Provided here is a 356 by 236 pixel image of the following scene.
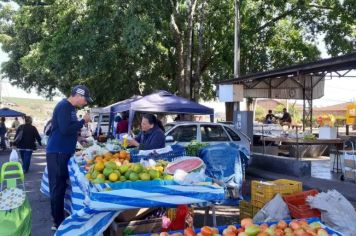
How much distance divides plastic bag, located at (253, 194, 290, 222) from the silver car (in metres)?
6.72

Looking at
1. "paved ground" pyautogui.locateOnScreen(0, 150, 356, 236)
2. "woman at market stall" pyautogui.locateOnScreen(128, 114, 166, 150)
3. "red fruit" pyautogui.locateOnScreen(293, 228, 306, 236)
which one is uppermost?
"woman at market stall" pyautogui.locateOnScreen(128, 114, 166, 150)

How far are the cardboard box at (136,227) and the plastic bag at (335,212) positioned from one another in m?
1.70

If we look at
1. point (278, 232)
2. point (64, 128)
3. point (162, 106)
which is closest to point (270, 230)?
point (278, 232)

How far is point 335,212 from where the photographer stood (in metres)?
4.59

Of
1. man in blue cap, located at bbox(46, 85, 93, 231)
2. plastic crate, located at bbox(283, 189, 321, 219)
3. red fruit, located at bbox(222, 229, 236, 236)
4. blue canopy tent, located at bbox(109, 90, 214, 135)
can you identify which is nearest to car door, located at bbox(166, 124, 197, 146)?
blue canopy tent, located at bbox(109, 90, 214, 135)

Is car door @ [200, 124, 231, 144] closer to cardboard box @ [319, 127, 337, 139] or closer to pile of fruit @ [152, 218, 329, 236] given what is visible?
cardboard box @ [319, 127, 337, 139]

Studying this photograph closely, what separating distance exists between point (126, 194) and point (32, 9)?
17485mm

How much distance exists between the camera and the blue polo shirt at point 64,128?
5.64 meters

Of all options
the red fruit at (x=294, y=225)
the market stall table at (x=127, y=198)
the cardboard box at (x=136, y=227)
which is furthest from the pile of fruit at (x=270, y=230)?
the cardboard box at (x=136, y=227)

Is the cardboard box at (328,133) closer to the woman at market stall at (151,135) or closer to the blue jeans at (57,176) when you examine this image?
the woman at market stall at (151,135)

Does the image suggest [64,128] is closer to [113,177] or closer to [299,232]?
[113,177]

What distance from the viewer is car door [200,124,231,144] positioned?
12000 mm

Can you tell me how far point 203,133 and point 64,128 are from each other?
6757 mm

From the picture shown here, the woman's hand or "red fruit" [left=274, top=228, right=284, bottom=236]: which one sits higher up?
the woman's hand
